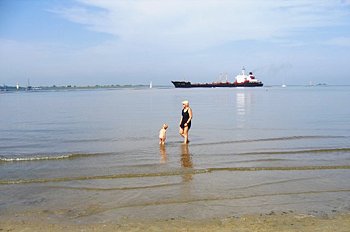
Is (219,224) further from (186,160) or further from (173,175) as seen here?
(186,160)

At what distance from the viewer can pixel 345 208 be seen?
8062mm

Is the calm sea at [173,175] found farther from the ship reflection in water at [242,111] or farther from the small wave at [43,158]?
the ship reflection in water at [242,111]

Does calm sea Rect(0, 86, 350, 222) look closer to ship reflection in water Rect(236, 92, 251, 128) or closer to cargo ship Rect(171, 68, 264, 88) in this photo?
ship reflection in water Rect(236, 92, 251, 128)

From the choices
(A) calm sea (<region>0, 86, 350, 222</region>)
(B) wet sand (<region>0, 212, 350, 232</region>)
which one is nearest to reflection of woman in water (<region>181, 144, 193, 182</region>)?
(A) calm sea (<region>0, 86, 350, 222</region>)

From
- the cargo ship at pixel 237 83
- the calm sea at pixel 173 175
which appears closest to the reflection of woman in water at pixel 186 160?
the calm sea at pixel 173 175

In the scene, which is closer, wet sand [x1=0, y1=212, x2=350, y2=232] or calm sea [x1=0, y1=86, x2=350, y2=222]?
wet sand [x1=0, y1=212, x2=350, y2=232]

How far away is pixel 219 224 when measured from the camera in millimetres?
7117

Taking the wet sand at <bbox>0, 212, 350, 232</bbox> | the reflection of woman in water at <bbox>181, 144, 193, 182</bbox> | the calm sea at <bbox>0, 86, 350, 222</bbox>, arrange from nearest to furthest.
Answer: the wet sand at <bbox>0, 212, 350, 232</bbox> → the calm sea at <bbox>0, 86, 350, 222</bbox> → the reflection of woman in water at <bbox>181, 144, 193, 182</bbox>

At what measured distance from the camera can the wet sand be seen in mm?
6844

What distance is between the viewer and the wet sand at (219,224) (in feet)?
22.5

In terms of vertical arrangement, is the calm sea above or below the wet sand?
below

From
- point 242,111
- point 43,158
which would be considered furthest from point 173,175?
point 242,111

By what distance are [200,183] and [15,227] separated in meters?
4.93

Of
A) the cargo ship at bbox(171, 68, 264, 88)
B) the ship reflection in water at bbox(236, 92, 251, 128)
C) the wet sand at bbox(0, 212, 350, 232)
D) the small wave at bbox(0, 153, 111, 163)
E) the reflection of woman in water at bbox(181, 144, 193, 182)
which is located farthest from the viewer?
the cargo ship at bbox(171, 68, 264, 88)
